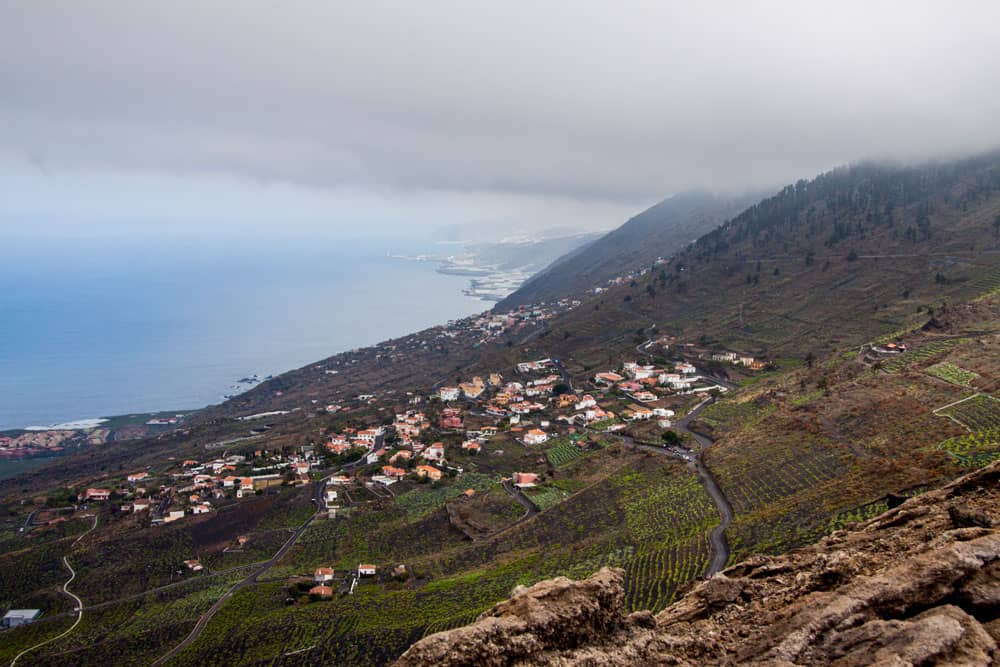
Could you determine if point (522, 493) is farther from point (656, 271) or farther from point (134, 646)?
point (656, 271)

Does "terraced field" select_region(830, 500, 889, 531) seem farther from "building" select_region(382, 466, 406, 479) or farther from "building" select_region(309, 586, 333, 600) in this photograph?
"building" select_region(382, 466, 406, 479)

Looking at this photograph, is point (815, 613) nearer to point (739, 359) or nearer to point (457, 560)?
point (457, 560)

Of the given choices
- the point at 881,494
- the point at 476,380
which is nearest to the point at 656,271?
the point at 476,380

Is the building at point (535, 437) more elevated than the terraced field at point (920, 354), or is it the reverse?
the terraced field at point (920, 354)

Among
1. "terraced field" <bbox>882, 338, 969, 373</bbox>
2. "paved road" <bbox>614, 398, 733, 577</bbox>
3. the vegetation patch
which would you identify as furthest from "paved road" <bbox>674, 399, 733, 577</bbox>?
the vegetation patch

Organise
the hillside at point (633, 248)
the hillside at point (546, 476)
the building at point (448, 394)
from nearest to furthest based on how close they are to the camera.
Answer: the hillside at point (546, 476), the building at point (448, 394), the hillside at point (633, 248)

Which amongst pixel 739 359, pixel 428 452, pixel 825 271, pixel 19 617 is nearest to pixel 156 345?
pixel 428 452

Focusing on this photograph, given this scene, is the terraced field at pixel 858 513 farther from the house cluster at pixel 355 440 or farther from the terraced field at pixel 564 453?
the house cluster at pixel 355 440

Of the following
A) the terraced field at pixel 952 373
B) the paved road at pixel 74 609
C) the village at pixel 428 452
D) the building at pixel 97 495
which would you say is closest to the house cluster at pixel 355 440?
the village at pixel 428 452
